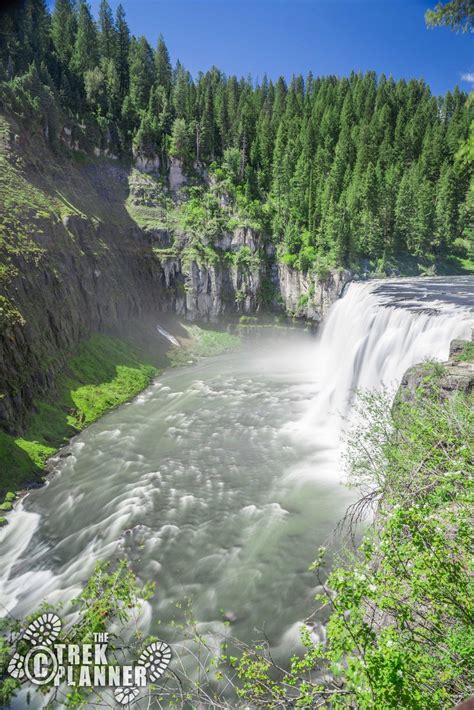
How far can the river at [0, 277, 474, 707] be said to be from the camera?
13.7 meters

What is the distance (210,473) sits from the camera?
21500 millimetres

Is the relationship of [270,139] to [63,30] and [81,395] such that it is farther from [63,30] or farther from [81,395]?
[81,395]

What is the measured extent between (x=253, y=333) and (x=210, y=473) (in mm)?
37515

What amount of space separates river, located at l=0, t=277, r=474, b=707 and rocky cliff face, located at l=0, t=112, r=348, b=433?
8047 mm

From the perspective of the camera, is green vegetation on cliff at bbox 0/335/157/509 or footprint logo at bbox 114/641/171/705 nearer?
footprint logo at bbox 114/641/171/705

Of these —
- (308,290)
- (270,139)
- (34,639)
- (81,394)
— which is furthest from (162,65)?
(34,639)

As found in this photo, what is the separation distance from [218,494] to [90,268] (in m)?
33.5

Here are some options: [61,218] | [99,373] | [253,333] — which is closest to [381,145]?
[253,333]

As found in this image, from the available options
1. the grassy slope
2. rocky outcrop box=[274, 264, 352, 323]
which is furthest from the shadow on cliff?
rocky outcrop box=[274, 264, 352, 323]

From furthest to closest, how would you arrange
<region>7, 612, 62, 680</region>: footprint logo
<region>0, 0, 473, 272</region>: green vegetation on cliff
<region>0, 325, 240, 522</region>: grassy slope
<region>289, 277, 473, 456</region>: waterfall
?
<region>0, 0, 473, 272</region>: green vegetation on cliff → <region>289, 277, 473, 456</region>: waterfall → <region>0, 325, 240, 522</region>: grassy slope → <region>7, 612, 62, 680</region>: footprint logo

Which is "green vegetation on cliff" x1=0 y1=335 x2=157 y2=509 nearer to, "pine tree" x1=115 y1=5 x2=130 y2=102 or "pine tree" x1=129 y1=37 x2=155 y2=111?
"pine tree" x1=129 y1=37 x2=155 y2=111

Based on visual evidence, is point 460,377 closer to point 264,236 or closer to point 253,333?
point 253,333

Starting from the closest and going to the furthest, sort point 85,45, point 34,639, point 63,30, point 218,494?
1. point 34,639
2. point 218,494
3. point 63,30
4. point 85,45

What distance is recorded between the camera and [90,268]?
139ft
